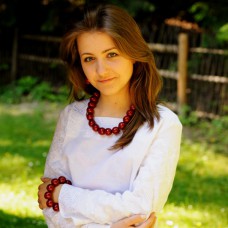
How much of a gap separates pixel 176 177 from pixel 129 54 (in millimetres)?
3140

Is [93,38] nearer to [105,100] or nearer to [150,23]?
[105,100]

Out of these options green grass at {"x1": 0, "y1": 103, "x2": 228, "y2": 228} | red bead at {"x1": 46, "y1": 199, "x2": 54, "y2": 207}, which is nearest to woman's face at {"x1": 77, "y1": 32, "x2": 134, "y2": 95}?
red bead at {"x1": 46, "y1": 199, "x2": 54, "y2": 207}

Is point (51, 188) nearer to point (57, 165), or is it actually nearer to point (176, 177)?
point (57, 165)

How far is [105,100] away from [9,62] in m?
9.16

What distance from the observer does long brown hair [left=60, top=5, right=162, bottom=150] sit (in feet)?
7.39

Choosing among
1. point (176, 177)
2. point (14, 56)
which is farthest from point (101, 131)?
point (14, 56)

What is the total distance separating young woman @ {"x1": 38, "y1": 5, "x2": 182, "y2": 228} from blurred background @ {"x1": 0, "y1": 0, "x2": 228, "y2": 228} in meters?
0.47

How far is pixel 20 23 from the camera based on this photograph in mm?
10977

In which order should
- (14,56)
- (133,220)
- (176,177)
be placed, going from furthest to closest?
1. (14,56)
2. (176,177)
3. (133,220)

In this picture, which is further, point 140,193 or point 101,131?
point 101,131

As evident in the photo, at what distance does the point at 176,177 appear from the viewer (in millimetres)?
5266

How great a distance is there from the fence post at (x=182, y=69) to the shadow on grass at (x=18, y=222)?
161 inches

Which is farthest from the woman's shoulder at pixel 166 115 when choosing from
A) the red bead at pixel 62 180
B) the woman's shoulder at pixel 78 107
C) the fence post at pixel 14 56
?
the fence post at pixel 14 56

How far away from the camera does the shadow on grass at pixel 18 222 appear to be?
3805 mm
